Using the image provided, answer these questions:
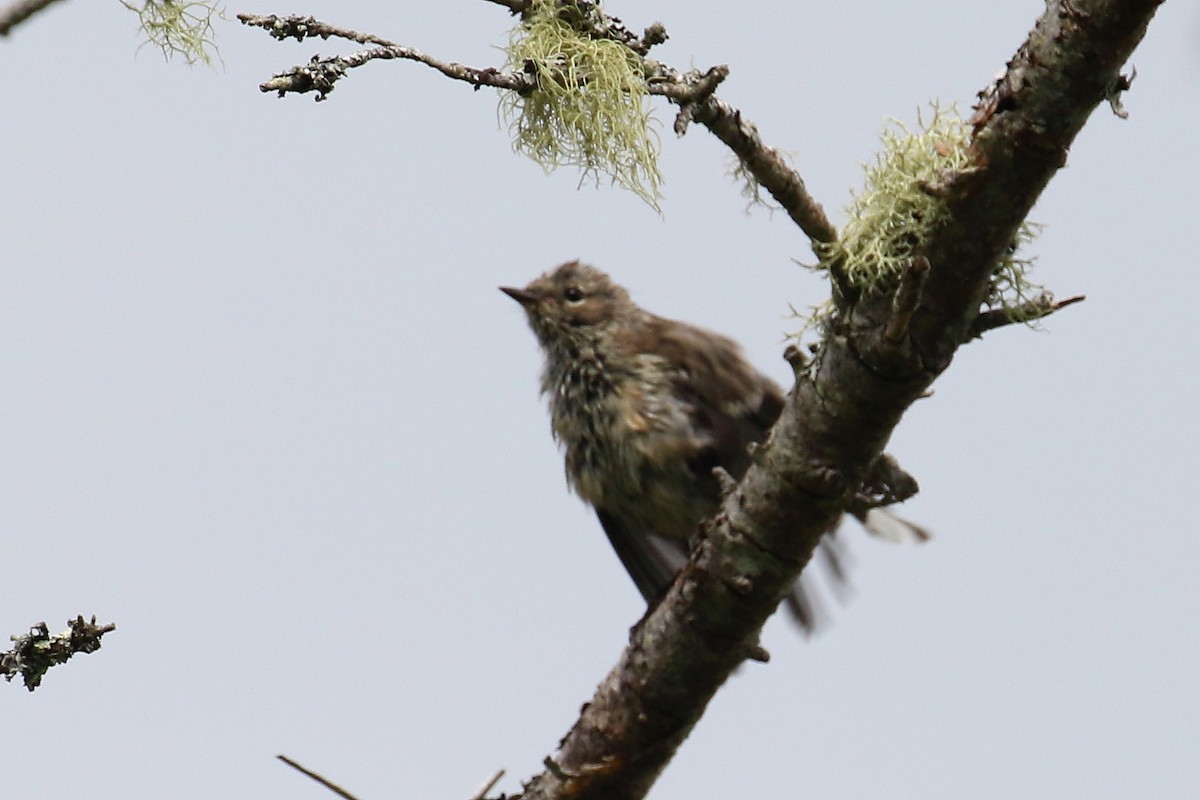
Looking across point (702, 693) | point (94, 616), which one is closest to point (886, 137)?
point (702, 693)

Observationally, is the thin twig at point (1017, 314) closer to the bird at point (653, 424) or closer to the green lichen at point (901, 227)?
the green lichen at point (901, 227)

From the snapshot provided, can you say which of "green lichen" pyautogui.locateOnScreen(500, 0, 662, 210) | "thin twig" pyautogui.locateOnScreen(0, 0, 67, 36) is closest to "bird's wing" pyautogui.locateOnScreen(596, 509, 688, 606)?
"green lichen" pyautogui.locateOnScreen(500, 0, 662, 210)

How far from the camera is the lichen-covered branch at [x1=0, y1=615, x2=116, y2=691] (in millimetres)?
3373

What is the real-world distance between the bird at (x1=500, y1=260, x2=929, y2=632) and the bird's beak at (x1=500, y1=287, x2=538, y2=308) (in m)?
0.23

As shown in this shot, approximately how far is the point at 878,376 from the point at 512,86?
1094 millimetres

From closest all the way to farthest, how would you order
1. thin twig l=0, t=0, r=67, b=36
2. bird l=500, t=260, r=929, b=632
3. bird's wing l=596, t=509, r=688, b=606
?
thin twig l=0, t=0, r=67, b=36 < bird l=500, t=260, r=929, b=632 < bird's wing l=596, t=509, r=688, b=606

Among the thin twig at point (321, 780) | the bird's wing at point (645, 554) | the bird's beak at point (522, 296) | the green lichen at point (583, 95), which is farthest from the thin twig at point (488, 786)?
the bird's beak at point (522, 296)

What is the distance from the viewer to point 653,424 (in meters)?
5.89

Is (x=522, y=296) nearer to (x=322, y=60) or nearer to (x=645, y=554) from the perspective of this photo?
(x=645, y=554)

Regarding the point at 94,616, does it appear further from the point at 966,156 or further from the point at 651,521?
the point at 651,521

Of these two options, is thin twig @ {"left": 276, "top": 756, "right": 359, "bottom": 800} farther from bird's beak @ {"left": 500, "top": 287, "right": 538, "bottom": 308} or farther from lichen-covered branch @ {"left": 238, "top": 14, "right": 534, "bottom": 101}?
bird's beak @ {"left": 500, "top": 287, "right": 538, "bottom": 308}

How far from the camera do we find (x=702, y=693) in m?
4.33

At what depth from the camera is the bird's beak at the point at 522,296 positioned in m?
6.86

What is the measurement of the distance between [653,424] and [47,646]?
112 inches
